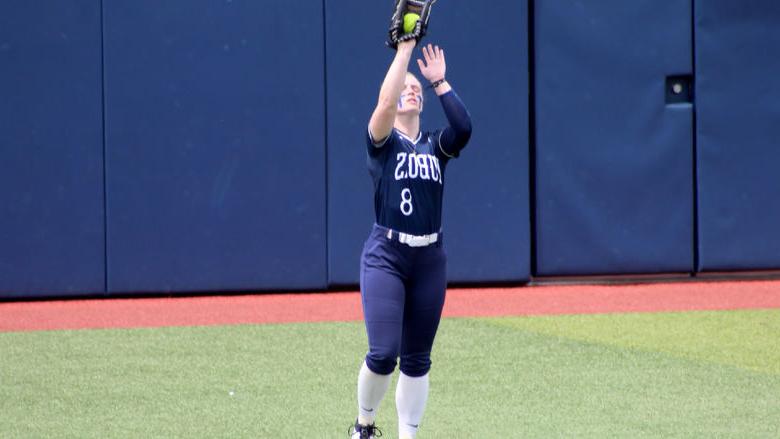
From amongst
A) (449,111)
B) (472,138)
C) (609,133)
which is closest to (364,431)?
(449,111)

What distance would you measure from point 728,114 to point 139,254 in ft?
20.0

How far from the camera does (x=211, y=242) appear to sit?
1281cm

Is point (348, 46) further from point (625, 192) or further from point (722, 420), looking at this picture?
point (722, 420)

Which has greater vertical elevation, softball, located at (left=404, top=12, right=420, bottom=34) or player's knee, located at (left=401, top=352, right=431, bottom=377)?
softball, located at (left=404, top=12, right=420, bottom=34)

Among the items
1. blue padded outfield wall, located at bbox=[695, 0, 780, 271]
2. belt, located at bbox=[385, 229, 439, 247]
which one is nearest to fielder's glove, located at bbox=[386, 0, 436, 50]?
belt, located at bbox=[385, 229, 439, 247]

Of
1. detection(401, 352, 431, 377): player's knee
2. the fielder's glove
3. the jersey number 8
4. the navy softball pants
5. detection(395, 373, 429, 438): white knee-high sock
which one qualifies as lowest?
detection(395, 373, 429, 438): white knee-high sock

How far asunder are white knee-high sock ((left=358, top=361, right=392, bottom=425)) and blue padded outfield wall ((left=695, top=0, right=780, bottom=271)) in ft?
24.2

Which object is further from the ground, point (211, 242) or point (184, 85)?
point (184, 85)

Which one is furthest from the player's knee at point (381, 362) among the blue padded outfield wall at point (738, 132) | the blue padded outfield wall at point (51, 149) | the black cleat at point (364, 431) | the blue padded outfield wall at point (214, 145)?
the blue padded outfield wall at point (738, 132)

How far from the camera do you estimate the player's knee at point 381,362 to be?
666 cm

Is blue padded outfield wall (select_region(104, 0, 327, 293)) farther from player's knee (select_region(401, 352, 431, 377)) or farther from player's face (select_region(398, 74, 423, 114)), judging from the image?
player's knee (select_region(401, 352, 431, 377))

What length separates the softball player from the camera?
666 centimetres

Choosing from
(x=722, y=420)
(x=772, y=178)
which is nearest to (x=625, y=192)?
(x=772, y=178)

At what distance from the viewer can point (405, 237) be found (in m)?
6.70
